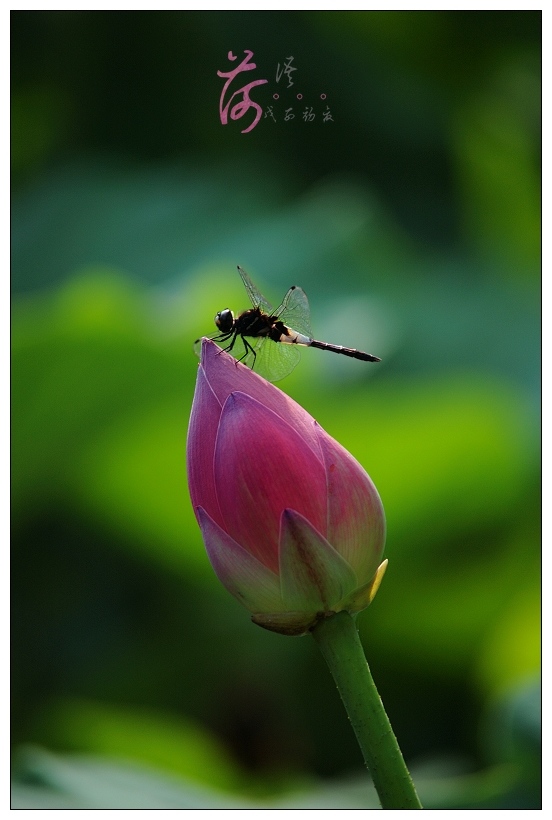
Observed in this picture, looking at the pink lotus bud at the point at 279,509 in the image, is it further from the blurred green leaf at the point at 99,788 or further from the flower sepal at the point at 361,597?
the blurred green leaf at the point at 99,788

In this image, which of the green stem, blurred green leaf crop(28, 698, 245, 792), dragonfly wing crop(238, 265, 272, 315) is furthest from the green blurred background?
the green stem

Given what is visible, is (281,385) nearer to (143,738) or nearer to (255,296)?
(143,738)

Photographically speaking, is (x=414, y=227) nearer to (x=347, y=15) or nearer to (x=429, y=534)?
(x=347, y=15)

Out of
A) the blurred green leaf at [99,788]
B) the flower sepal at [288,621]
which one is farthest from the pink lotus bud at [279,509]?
the blurred green leaf at [99,788]

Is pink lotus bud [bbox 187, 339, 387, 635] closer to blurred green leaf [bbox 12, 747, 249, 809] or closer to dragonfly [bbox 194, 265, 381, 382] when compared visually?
dragonfly [bbox 194, 265, 381, 382]

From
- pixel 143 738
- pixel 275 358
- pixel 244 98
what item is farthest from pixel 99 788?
pixel 244 98

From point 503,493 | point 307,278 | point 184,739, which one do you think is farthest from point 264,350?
point 307,278

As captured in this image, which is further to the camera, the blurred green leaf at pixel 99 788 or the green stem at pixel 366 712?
the blurred green leaf at pixel 99 788
